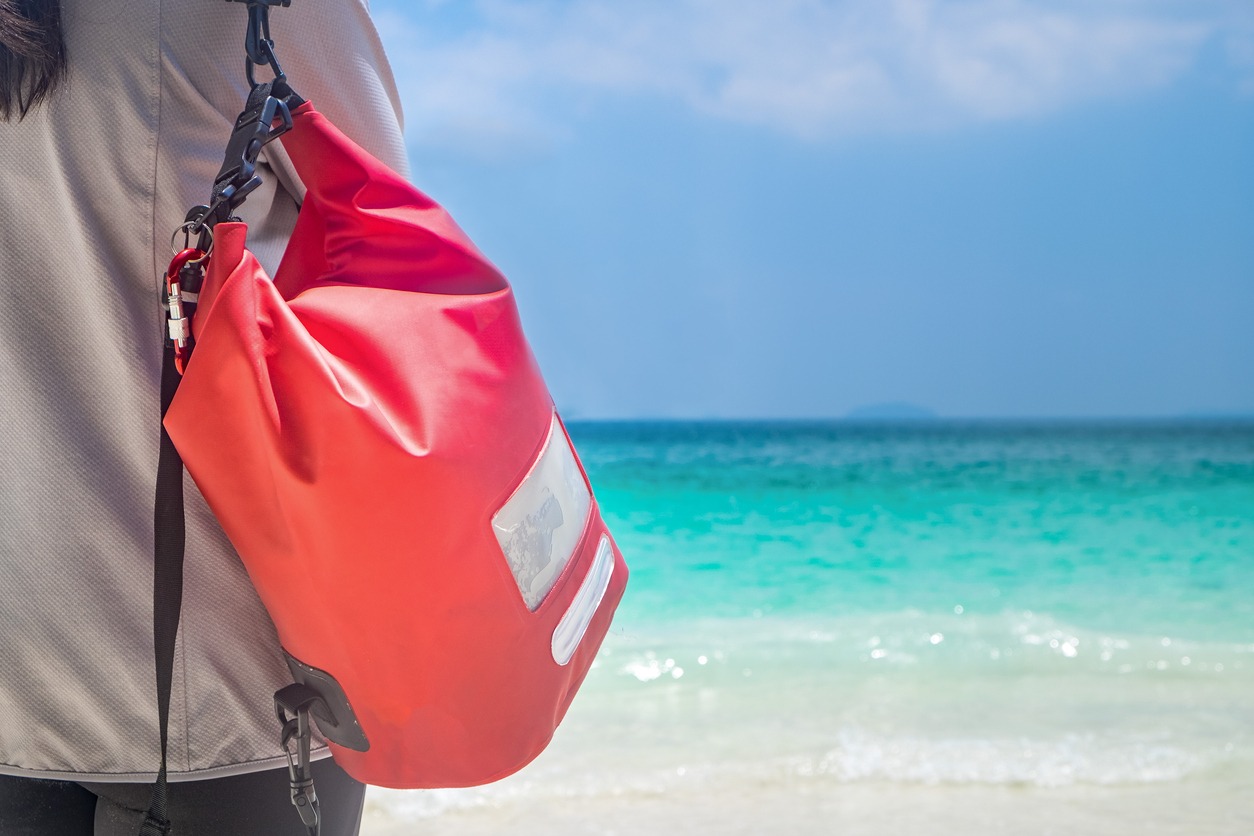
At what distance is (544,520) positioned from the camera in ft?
1.81

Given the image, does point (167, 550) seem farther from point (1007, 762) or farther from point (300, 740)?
point (1007, 762)

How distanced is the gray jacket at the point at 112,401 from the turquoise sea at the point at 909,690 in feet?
4.80

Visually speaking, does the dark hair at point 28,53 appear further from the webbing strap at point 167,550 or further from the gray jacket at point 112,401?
the webbing strap at point 167,550

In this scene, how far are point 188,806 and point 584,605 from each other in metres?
0.25

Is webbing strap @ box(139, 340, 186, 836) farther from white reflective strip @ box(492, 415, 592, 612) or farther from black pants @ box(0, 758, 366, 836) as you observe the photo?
white reflective strip @ box(492, 415, 592, 612)

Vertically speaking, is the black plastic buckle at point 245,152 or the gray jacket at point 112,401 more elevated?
the black plastic buckle at point 245,152

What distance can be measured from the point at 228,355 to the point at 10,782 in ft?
1.07

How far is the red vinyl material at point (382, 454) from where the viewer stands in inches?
17.8

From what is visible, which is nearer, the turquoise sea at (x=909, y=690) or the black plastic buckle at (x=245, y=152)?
the black plastic buckle at (x=245, y=152)

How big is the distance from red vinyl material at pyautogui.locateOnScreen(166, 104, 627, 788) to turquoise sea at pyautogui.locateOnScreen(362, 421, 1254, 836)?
1.52 meters

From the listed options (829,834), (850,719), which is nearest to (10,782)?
(829,834)

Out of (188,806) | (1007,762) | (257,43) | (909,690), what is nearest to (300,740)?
(188,806)

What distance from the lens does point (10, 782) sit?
0.57 metres

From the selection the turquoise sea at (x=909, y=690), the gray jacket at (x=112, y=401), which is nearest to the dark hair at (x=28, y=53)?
the gray jacket at (x=112, y=401)
